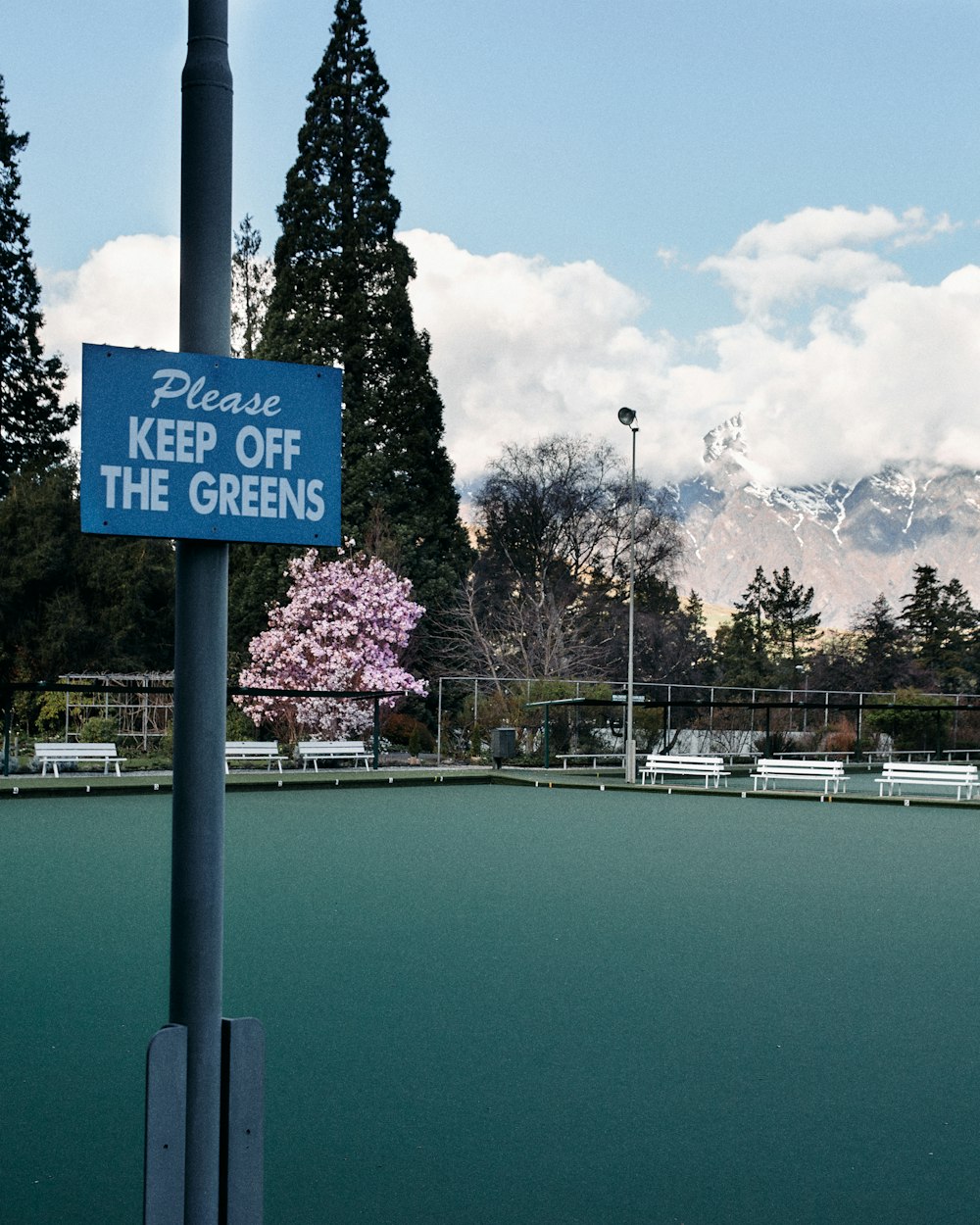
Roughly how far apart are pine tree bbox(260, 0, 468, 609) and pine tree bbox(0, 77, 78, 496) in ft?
25.0

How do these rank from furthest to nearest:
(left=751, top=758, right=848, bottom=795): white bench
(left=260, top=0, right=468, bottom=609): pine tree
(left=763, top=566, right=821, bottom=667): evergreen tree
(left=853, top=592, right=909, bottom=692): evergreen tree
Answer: (left=763, top=566, right=821, bottom=667): evergreen tree, (left=853, top=592, right=909, bottom=692): evergreen tree, (left=260, top=0, right=468, bottom=609): pine tree, (left=751, top=758, right=848, bottom=795): white bench

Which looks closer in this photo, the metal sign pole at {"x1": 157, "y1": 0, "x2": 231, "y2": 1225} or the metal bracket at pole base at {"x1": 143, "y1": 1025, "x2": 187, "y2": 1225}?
the metal bracket at pole base at {"x1": 143, "y1": 1025, "x2": 187, "y2": 1225}

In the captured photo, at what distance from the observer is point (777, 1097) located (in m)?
5.91

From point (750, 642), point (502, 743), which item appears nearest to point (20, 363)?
point (502, 743)

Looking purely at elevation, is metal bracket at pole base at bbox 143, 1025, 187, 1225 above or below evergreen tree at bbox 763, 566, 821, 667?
below

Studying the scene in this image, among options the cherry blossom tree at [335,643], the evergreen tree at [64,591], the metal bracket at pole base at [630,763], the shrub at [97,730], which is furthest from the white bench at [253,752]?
the evergreen tree at [64,591]

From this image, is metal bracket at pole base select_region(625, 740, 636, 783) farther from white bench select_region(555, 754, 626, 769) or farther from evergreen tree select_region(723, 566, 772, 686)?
evergreen tree select_region(723, 566, 772, 686)

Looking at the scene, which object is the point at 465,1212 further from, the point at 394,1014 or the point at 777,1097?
the point at 394,1014

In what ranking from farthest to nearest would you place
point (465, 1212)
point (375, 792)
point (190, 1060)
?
1. point (375, 792)
2. point (465, 1212)
3. point (190, 1060)

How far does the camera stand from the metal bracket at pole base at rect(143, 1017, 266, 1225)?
10.0 feet

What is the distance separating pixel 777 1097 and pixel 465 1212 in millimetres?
1802

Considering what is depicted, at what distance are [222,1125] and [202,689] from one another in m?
1.02

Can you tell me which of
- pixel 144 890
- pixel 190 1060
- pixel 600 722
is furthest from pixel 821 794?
pixel 190 1060

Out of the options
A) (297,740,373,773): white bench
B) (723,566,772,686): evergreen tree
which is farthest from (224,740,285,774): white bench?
(723,566,772,686): evergreen tree
